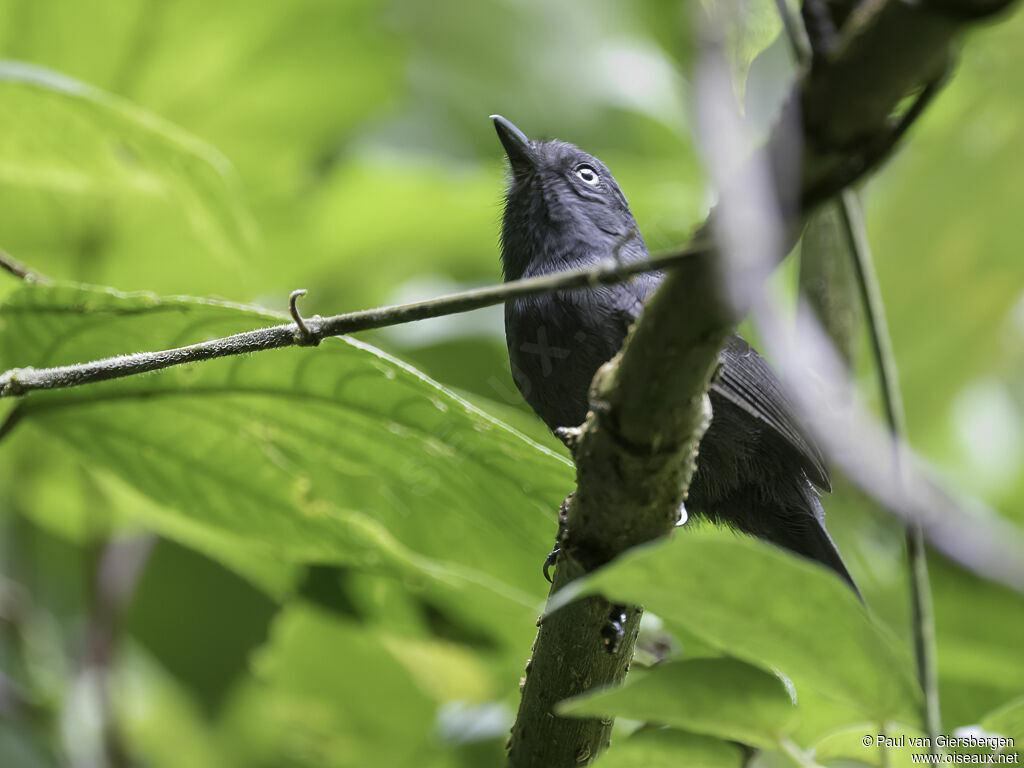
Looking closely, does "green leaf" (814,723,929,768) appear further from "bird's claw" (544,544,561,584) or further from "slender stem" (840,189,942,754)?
"bird's claw" (544,544,561,584)

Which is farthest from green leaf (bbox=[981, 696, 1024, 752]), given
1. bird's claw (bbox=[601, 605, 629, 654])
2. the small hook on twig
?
the small hook on twig

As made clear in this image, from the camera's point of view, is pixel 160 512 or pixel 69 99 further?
pixel 160 512

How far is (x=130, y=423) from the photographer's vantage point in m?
1.83

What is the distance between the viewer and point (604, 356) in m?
2.10

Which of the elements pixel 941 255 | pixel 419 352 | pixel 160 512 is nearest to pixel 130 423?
pixel 160 512

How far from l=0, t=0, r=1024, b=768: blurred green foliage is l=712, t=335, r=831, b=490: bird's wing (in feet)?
1.19

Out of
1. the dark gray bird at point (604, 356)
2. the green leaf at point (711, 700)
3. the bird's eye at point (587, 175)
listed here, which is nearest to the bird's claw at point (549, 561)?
the dark gray bird at point (604, 356)

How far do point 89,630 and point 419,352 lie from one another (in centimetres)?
114

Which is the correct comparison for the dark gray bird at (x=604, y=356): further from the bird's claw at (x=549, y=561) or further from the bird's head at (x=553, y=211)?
the bird's claw at (x=549, y=561)

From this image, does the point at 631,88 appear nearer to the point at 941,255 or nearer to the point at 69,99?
the point at 941,255

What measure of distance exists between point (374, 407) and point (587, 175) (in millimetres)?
1042

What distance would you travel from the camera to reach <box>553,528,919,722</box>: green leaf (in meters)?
1.06

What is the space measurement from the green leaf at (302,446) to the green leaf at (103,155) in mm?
533

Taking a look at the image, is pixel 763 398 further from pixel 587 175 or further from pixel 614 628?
pixel 614 628
